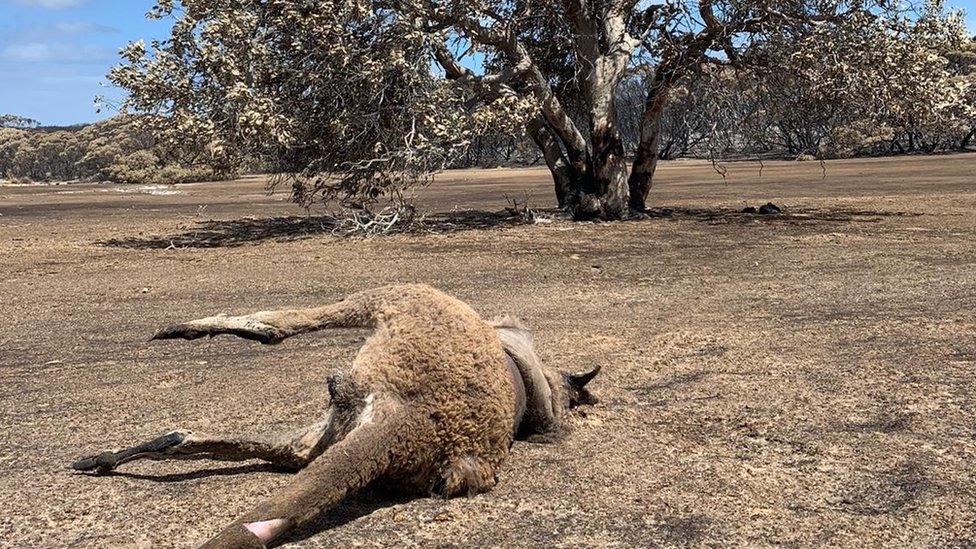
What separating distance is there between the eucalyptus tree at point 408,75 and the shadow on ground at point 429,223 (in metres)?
Result: 0.94

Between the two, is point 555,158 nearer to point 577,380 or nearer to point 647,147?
point 647,147

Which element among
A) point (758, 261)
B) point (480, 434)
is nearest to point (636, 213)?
point (758, 261)

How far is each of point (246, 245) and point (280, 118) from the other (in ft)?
8.02

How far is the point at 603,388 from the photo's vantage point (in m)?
6.04

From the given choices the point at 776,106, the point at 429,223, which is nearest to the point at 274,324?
the point at 429,223

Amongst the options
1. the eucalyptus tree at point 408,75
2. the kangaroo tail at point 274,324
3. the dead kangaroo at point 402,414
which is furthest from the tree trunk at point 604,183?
the dead kangaroo at point 402,414

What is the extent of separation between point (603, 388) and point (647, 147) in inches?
628

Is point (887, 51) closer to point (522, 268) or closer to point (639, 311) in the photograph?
point (522, 268)

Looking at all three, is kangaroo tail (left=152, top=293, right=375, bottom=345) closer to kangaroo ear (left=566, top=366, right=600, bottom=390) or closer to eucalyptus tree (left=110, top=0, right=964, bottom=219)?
kangaroo ear (left=566, top=366, right=600, bottom=390)

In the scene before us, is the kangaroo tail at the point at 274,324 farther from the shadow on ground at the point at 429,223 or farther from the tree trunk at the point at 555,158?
the tree trunk at the point at 555,158

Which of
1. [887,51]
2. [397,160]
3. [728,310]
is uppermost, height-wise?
[887,51]

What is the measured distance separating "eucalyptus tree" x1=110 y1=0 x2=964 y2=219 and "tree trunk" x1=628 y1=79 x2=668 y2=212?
51mm

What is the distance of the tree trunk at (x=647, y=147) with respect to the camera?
20.2m

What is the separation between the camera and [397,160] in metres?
17.2
